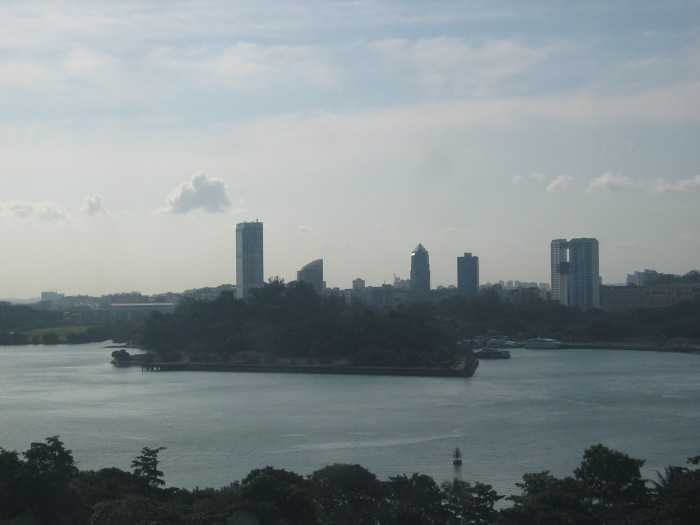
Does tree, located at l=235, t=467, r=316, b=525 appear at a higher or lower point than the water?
higher

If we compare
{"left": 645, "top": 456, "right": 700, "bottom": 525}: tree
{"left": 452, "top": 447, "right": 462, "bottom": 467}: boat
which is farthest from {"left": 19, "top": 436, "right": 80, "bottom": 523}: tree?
{"left": 452, "top": 447, "right": 462, "bottom": 467}: boat

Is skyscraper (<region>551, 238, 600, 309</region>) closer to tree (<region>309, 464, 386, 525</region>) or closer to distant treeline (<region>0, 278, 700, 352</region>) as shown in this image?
distant treeline (<region>0, 278, 700, 352</region>)

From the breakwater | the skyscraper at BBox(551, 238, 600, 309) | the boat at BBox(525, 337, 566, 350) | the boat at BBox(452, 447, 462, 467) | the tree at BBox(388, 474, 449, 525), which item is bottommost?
the boat at BBox(452, 447, 462, 467)

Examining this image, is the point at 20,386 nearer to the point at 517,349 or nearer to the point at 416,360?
the point at 416,360

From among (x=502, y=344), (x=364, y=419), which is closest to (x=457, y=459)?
(x=364, y=419)

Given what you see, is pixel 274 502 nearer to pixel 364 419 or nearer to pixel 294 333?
pixel 364 419

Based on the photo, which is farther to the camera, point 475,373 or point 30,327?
point 30,327

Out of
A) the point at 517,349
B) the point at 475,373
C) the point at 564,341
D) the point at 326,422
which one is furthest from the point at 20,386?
the point at 564,341

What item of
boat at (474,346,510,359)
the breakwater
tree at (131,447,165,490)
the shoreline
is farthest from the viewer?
the shoreline
